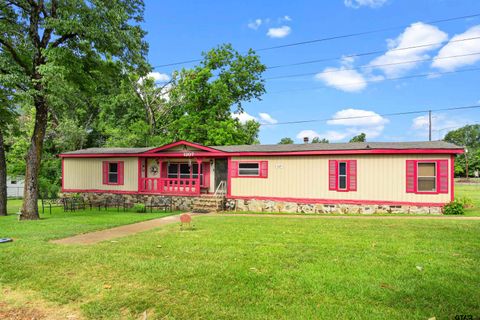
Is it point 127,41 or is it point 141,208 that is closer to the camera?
point 127,41

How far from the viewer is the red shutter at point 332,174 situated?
1373 cm

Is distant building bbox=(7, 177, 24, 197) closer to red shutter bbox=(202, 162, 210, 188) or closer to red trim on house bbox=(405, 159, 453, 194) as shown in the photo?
red shutter bbox=(202, 162, 210, 188)

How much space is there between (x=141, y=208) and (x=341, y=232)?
898cm

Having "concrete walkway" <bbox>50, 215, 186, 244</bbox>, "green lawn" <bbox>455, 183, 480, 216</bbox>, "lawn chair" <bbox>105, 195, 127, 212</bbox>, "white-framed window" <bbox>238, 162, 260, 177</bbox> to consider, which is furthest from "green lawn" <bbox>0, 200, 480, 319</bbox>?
"lawn chair" <bbox>105, 195, 127, 212</bbox>

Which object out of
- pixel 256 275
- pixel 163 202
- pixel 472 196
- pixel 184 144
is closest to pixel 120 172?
pixel 163 202

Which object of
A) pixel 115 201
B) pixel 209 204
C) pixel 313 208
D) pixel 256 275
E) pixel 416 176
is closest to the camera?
pixel 256 275

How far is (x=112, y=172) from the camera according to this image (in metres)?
18.0

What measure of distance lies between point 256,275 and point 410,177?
33.8 ft

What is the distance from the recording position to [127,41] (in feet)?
39.4

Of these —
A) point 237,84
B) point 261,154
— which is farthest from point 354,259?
point 237,84

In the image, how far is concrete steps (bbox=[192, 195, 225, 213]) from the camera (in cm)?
1495

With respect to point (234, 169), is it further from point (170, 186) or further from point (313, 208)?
point (313, 208)

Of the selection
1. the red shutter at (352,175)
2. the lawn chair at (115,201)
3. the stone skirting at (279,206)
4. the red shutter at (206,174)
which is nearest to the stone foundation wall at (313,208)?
the stone skirting at (279,206)

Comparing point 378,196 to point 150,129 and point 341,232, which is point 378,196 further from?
point 150,129
